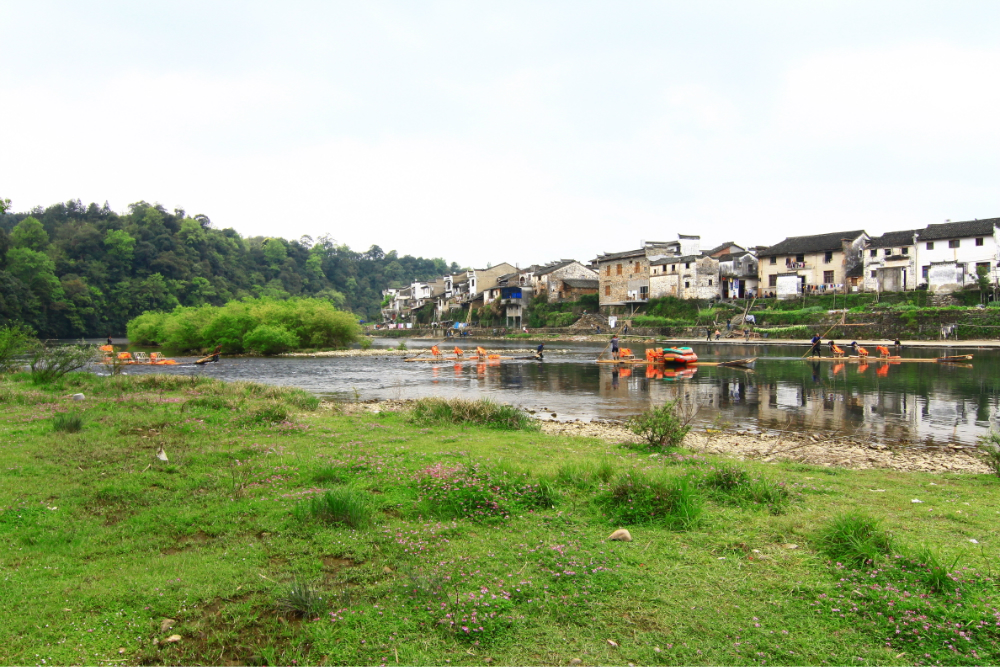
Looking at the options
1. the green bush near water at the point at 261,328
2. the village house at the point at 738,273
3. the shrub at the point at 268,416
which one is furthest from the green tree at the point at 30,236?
the village house at the point at 738,273

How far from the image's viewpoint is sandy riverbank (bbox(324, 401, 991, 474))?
37.5 feet

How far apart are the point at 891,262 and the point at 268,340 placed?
2387 inches

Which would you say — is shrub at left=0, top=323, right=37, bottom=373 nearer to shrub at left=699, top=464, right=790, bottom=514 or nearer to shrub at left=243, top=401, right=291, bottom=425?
shrub at left=243, top=401, right=291, bottom=425

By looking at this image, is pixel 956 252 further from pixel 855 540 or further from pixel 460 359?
pixel 855 540

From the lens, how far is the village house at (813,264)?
199 ft

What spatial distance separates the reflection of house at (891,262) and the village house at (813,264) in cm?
184

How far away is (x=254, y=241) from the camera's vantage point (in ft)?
520

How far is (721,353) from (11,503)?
1782 inches

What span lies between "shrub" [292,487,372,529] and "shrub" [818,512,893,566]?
15.5ft

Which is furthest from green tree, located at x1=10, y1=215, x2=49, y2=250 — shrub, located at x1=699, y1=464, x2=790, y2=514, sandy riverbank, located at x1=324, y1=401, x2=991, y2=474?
shrub, located at x1=699, y1=464, x2=790, y2=514

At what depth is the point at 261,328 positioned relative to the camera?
53062mm

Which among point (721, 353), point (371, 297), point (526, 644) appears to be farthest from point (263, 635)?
point (371, 297)

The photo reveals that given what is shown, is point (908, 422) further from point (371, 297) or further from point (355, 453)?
point (371, 297)

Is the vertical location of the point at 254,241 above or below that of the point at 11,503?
above
